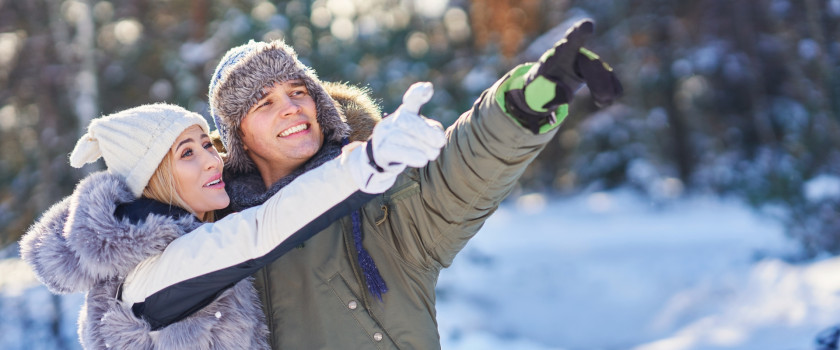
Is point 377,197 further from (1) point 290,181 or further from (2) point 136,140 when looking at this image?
(2) point 136,140

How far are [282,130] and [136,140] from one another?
0.47 m

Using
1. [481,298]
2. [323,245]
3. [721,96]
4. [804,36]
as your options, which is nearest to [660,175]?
[721,96]

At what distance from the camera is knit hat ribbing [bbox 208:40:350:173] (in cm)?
268

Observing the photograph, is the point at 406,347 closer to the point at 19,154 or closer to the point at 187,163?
the point at 187,163

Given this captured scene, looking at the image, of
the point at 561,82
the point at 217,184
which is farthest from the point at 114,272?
the point at 561,82

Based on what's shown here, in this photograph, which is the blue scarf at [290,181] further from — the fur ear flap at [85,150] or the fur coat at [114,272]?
the fur ear flap at [85,150]

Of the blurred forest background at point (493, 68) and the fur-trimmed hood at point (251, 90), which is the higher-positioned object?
the blurred forest background at point (493, 68)

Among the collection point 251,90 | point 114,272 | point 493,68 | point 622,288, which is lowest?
point 114,272

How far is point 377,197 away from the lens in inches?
91.0

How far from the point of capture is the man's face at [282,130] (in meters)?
2.62

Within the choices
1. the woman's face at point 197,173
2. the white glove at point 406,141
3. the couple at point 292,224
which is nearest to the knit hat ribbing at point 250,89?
the couple at point 292,224

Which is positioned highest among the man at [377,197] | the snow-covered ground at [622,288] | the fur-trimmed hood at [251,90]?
the snow-covered ground at [622,288]

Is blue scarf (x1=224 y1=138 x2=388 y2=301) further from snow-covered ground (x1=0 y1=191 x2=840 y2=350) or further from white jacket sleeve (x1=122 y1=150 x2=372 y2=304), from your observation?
snow-covered ground (x1=0 y1=191 x2=840 y2=350)

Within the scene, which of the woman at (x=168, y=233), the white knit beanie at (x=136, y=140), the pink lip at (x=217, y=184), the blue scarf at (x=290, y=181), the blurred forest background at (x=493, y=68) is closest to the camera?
the woman at (x=168, y=233)
